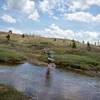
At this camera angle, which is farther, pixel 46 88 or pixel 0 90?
pixel 46 88

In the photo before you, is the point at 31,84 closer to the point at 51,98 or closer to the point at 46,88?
the point at 46,88

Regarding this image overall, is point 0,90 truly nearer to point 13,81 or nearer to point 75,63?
point 13,81

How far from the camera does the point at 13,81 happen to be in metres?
25.0

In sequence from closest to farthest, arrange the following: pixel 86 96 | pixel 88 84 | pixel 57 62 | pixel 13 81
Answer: pixel 86 96 → pixel 13 81 → pixel 88 84 → pixel 57 62

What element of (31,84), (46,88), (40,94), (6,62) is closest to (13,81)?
(31,84)

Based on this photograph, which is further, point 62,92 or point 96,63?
point 96,63

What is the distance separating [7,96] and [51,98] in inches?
160

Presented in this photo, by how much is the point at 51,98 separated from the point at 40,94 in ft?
4.50

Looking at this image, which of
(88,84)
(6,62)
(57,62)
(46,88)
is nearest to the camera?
(46,88)

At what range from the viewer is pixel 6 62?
40.0m

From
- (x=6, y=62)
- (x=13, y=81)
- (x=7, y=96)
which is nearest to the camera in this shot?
(x=7, y=96)

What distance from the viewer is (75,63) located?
4234 cm

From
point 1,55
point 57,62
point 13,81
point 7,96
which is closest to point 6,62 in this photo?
point 1,55

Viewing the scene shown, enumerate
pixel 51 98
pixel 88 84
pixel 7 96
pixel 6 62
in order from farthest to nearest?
pixel 6 62 → pixel 88 84 → pixel 51 98 → pixel 7 96
